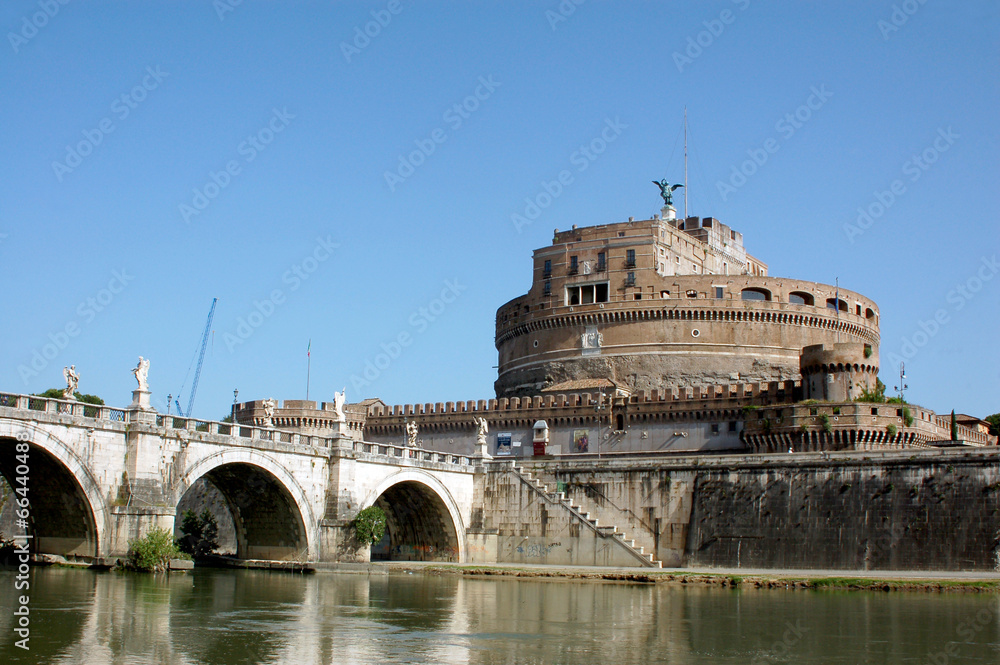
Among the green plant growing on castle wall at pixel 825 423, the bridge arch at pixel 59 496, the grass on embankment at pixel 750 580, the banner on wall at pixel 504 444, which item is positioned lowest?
the grass on embankment at pixel 750 580

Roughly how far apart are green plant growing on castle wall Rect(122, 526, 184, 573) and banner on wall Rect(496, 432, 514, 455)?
102 feet

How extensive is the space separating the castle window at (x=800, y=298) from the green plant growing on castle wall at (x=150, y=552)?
47.9 meters

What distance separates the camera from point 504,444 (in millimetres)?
65625

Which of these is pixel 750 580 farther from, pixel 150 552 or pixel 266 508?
pixel 150 552

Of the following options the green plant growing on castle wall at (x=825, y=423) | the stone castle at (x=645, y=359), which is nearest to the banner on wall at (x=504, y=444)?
the stone castle at (x=645, y=359)

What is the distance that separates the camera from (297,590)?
35219mm

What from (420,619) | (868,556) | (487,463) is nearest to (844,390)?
(868,556)

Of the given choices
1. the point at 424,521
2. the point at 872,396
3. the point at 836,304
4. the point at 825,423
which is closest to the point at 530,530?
the point at 424,521

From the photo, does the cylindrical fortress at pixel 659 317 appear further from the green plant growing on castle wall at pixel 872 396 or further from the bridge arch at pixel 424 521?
the bridge arch at pixel 424 521

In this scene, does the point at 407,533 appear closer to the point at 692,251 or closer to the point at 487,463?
the point at 487,463

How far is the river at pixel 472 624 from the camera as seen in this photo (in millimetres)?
21500

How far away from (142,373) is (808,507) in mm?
28415
